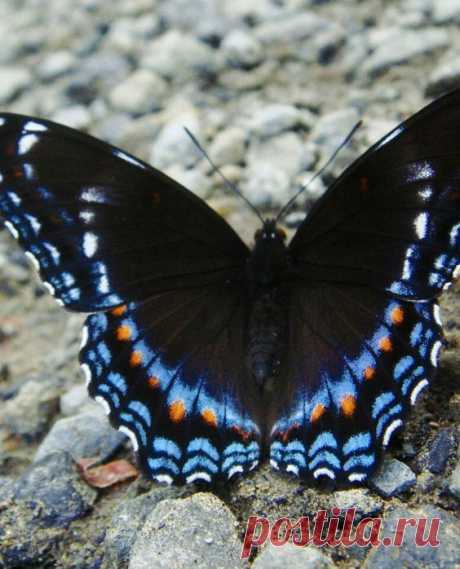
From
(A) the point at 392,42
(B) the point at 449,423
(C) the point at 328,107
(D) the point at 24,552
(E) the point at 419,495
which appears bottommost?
(D) the point at 24,552

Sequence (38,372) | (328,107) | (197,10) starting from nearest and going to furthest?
(38,372) → (328,107) → (197,10)

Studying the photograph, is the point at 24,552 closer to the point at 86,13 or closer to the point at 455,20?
the point at 455,20

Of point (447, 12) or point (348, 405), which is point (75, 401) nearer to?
point (348, 405)

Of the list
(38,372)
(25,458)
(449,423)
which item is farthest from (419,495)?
(38,372)

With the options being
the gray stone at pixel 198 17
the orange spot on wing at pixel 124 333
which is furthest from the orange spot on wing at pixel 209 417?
the gray stone at pixel 198 17

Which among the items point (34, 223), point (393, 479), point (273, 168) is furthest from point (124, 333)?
point (273, 168)

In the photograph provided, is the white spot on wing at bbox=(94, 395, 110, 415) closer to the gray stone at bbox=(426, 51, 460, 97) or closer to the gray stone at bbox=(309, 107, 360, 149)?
the gray stone at bbox=(309, 107, 360, 149)

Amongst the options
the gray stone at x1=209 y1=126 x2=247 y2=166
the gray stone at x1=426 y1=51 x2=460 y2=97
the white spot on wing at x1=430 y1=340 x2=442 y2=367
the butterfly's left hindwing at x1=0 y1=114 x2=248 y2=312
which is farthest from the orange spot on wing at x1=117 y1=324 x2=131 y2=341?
the gray stone at x1=426 y1=51 x2=460 y2=97
